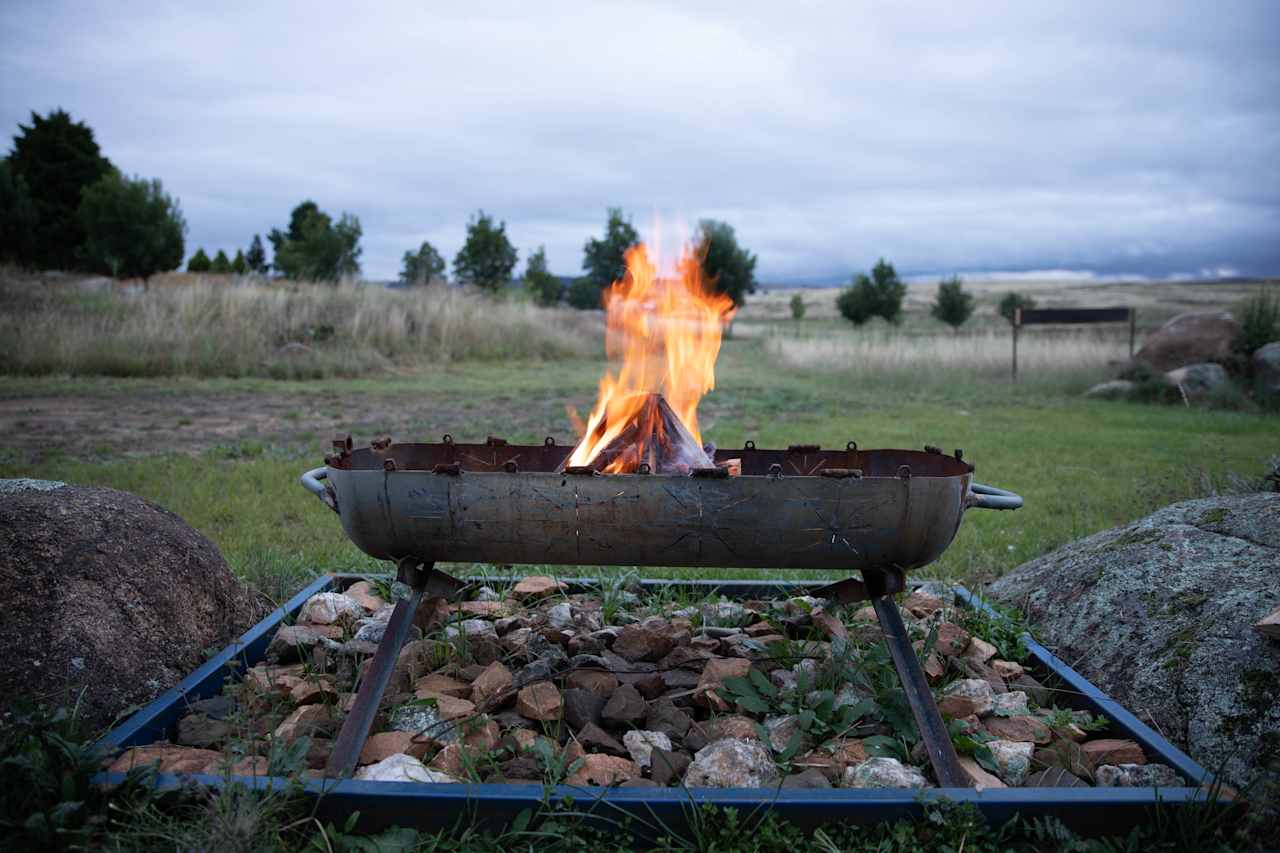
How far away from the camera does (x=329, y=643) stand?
9.62 ft

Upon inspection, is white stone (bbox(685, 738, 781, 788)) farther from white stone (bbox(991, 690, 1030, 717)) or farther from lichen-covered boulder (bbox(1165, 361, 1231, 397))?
lichen-covered boulder (bbox(1165, 361, 1231, 397))

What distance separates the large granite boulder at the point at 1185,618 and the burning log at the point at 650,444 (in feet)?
5.06

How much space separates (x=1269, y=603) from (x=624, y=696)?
1.99m

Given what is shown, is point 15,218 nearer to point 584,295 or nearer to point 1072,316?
point 584,295

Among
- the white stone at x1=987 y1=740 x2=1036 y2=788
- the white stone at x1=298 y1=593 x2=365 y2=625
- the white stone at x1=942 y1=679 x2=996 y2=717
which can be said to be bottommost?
the white stone at x1=987 y1=740 x2=1036 y2=788

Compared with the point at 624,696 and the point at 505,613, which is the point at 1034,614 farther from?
the point at 505,613

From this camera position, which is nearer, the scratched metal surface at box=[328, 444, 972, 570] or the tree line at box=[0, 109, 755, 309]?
the scratched metal surface at box=[328, 444, 972, 570]

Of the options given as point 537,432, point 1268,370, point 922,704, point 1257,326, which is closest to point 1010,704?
point 922,704

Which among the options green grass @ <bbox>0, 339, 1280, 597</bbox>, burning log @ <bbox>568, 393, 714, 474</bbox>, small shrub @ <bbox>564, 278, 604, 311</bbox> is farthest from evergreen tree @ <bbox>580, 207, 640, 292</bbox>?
burning log @ <bbox>568, 393, 714, 474</bbox>

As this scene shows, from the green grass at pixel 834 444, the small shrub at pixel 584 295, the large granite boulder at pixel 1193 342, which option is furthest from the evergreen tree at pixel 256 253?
the large granite boulder at pixel 1193 342

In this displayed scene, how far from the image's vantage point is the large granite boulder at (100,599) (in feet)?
7.66

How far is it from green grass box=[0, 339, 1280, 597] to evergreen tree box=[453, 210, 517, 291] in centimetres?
1960

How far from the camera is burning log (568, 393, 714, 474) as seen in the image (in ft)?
9.00

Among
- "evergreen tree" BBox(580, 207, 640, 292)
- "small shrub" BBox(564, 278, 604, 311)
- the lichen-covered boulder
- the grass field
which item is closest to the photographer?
the grass field
